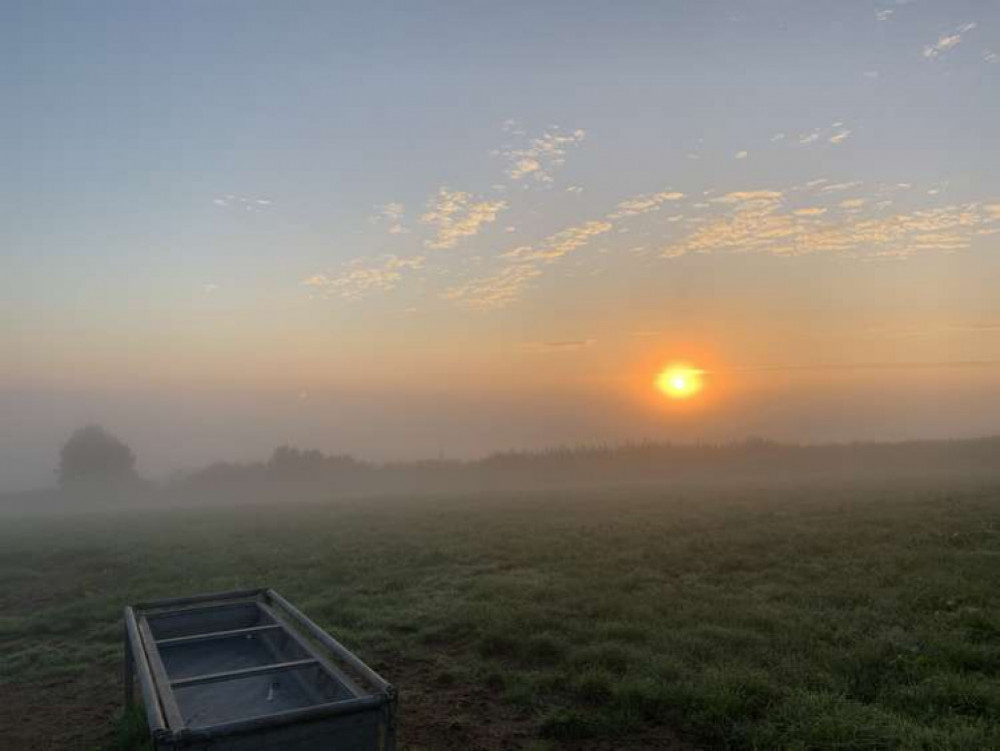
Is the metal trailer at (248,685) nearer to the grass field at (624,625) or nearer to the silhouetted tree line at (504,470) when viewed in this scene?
the grass field at (624,625)

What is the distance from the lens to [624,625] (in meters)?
9.88

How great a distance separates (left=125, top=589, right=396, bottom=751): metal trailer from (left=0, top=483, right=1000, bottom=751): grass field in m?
1.33

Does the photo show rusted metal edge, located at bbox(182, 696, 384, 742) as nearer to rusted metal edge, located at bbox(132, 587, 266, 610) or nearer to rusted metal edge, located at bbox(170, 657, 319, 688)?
rusted metal edge, located at bbox(170, 657, 319, 688)

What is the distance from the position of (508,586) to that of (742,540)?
6.47m

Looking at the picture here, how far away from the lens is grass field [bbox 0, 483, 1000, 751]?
693 centimetres

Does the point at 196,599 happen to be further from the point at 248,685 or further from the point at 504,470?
the point at 504,470

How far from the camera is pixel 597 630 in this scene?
9852 millimetres

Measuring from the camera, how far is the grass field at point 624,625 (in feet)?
22.7

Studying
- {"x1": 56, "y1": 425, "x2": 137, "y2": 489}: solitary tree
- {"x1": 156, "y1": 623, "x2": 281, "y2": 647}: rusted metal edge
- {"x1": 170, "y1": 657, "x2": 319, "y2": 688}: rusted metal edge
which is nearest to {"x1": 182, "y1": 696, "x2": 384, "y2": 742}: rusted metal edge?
{"x1": 170, "y1": 657, "x2": 319, "y2": 688}: rusted metal edge

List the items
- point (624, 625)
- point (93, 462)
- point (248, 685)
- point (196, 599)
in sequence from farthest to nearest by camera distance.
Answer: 1. point (93, 462)
2. point (624, 625)
3. point (196, 599)
4. point (248, 685)

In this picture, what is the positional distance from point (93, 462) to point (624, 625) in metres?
95.5

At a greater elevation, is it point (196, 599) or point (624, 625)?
point (196, 599)

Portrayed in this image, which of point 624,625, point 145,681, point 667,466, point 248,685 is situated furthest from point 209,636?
point 667,466

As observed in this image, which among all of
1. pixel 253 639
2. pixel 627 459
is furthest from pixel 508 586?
pixel 627 459
